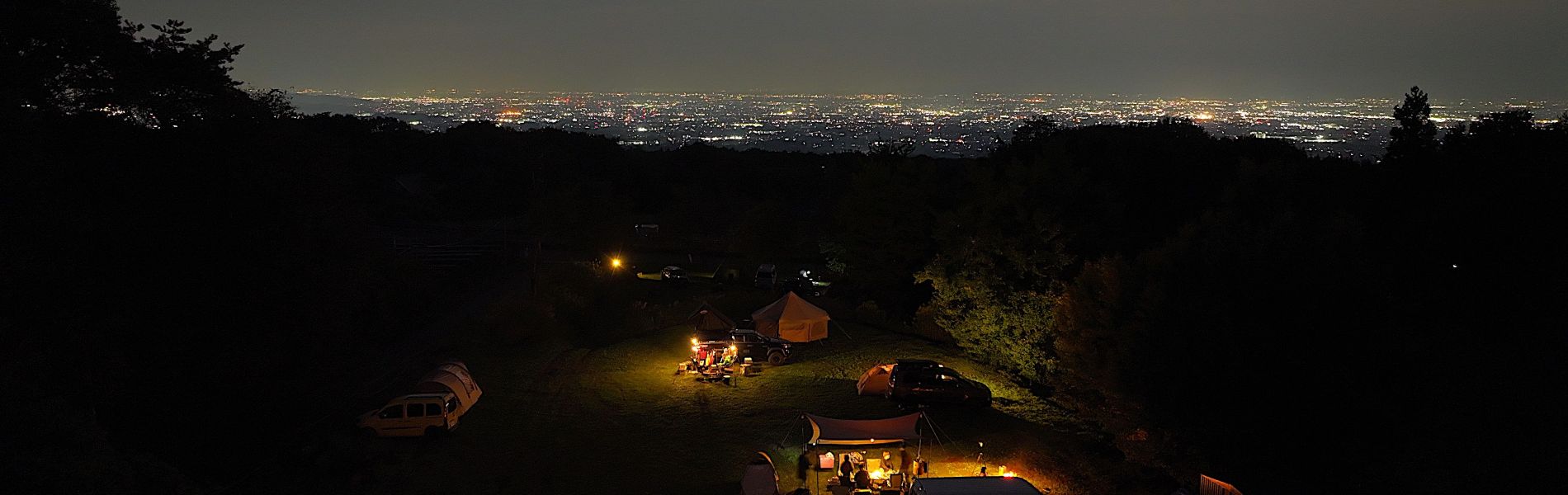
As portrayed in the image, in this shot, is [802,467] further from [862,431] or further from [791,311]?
[791,311]

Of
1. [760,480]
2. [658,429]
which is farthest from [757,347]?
[760,480]

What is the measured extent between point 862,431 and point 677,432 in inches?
169

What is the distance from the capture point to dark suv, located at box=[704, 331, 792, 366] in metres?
22.3

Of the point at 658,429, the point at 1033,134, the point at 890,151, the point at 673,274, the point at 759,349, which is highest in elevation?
the point at 1033,134

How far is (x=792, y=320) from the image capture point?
24.5 m

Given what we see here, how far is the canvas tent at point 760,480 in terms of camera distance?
12.7 metres

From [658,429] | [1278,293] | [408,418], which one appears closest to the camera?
[1278,293]

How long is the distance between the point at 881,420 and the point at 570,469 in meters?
5.82

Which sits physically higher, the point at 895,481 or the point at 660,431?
the point at 895,481

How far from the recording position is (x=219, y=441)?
13812 mm

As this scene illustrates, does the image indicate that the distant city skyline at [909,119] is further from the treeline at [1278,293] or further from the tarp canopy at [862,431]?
the tarp canopy at [862,431]

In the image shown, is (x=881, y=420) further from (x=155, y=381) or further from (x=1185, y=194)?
(x=1185, y=194)

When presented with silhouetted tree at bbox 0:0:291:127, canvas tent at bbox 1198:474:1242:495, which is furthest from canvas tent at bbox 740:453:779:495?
silhouetted tree at bbox 0:0:291:127

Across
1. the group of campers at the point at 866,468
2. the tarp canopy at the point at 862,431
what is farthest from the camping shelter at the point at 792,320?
the group of campers at the point at 866,468
